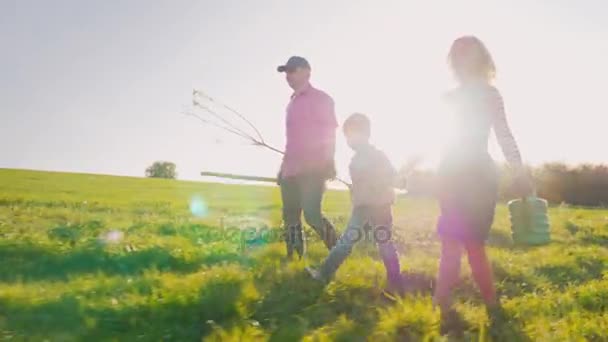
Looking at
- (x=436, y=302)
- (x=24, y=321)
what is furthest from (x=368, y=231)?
(x=24, y=321)

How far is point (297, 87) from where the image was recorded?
6.64 metres

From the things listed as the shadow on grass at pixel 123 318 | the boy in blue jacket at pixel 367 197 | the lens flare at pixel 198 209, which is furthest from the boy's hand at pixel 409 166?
the lens flare at pixel 198 209

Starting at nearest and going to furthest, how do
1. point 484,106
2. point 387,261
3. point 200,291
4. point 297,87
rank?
point 484,106
point 200,291
point 387,261
point 297,87

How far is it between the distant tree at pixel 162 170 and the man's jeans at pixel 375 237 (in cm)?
7027

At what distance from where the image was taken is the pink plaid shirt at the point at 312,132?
21.4 feet

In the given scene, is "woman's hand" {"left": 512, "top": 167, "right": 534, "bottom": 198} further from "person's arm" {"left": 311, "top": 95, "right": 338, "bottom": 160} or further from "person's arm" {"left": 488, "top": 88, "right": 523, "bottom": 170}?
"person's arm" {"left": 311, "top": 95, "right": 338, "bottom": 160}

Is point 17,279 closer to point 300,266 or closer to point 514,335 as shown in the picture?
point 300,266

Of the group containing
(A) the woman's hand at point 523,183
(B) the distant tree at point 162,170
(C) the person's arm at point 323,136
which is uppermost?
(B) the distant tree at point 162,170

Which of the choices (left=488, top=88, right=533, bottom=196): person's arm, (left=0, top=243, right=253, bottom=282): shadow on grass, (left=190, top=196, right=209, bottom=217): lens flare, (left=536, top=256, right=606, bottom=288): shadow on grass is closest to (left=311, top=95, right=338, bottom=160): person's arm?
(left=0, top=243, right=253, bottom=282): shadow on grass

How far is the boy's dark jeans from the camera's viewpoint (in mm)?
6457

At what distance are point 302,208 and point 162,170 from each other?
233ft

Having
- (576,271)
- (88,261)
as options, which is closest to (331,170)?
(88,261)

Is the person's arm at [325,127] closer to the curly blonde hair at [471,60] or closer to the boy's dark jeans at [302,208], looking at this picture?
the boy's dark jeans at [302,208]

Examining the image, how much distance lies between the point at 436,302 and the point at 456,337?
19.2 inches
